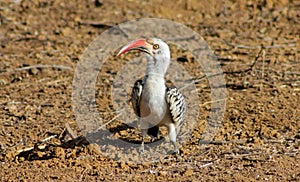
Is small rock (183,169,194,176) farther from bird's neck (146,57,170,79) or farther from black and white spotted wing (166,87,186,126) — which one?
bird's neck (146,57,170,79)

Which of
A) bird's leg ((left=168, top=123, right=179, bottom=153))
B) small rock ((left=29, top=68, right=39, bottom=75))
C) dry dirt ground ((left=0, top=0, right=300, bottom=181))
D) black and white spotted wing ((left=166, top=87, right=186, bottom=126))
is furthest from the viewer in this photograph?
small rock ((left=29, top=68, right=39, bottom=75))

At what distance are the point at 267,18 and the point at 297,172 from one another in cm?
632

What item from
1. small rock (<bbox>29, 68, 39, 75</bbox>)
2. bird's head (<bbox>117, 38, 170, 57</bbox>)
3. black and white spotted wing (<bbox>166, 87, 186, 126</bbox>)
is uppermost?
bird's head (<bbox>117, 38, 170, 57</bbox>)

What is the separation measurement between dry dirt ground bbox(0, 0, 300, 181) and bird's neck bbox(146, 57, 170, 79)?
92cm

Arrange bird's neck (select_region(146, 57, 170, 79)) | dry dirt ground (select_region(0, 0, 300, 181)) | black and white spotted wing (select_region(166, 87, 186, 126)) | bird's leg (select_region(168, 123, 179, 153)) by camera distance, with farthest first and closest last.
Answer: bird's leg (select_region(168, 123, 179, 153)) < bird's neck (select_region(146, 57, 170, 79)) < black and white spotted wing (select_region(166, 87, 186, 126)) < dry dirt ground (select_region(0, 0, 300, 181))

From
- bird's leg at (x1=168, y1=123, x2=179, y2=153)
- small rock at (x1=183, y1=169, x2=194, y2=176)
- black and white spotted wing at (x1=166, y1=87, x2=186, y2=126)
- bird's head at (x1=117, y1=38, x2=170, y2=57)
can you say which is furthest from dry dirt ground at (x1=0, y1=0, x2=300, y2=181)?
bird's head at (x1=117, y1=38, x2=170, y2=57)

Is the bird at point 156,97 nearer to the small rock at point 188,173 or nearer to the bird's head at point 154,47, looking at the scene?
the bird's head at point 154,47

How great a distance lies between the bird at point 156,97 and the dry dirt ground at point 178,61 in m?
0.44

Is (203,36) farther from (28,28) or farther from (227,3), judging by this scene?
(28,28)

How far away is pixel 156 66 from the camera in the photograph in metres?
6.50

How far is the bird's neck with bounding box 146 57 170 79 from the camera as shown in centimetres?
644

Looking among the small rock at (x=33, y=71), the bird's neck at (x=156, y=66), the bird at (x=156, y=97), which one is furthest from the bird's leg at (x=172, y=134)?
the small rock at (x=33, y=71)

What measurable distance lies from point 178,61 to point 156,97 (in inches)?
135

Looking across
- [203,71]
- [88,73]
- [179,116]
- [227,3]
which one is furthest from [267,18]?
[179,116]
